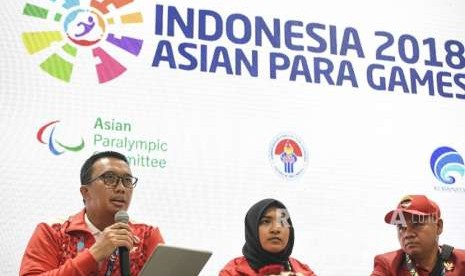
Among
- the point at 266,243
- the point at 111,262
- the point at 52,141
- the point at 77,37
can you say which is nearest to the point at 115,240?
the point at 111,262

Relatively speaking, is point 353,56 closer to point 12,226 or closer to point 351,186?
point 351,186

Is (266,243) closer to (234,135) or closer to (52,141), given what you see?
(234,135)

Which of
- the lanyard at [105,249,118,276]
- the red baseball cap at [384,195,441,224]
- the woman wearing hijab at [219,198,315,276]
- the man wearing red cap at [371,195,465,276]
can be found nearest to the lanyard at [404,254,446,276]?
the man wearing red cap at [371,195,465,276]

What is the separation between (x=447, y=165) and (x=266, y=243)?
1.66 m

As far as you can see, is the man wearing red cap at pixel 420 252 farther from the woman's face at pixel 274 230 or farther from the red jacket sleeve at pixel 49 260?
the red jacket sleeve at pixel 49 260

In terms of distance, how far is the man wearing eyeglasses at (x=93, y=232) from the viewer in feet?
9.38

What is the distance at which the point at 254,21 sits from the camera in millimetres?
4281

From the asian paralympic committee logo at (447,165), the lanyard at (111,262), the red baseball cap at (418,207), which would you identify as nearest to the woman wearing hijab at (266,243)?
the lanyard at (111,262)

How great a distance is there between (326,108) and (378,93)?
0.37 metres

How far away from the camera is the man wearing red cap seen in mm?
3471

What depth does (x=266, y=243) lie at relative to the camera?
3174 millimetres

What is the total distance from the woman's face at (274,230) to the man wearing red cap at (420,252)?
612 millimetres

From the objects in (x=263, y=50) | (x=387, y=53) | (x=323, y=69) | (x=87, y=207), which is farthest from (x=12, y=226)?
(x=387, y=53)

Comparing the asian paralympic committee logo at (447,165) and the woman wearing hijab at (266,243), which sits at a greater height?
the asian paralympic committee logo at (447,165)
